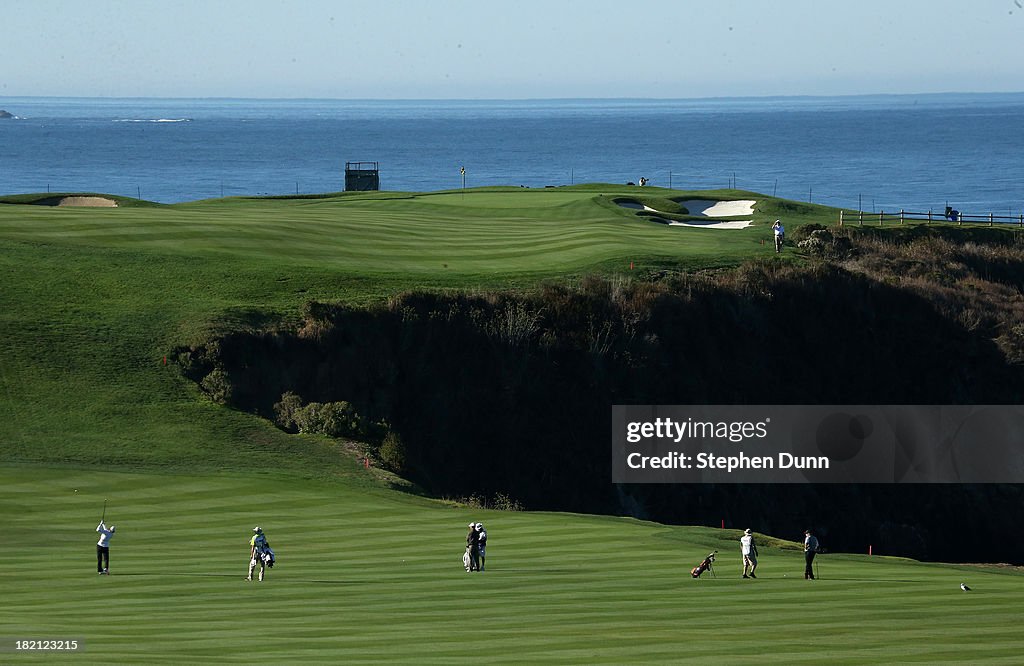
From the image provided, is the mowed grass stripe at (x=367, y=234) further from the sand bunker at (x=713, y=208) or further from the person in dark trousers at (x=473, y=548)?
the person in dark trousers at (x=473, y=548)

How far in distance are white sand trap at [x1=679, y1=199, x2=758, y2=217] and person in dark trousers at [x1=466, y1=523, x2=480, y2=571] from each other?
53082 mm

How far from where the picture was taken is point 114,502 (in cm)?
3247

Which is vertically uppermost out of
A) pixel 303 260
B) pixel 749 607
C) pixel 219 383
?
pixel 303 260

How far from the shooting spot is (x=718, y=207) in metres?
79.2

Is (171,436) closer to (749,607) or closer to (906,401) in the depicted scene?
(749,607)

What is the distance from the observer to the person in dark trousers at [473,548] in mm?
26141

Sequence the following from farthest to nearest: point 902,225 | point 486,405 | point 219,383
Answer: point 902,225, point 486,405, point 219,383

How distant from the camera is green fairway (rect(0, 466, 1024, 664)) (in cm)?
1988

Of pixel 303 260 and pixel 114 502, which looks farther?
pixel 303 260

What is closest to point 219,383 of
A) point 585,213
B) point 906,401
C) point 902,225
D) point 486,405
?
→ point 486,405

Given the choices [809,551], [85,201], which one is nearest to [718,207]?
[85,201]

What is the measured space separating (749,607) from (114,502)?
16.6 metres

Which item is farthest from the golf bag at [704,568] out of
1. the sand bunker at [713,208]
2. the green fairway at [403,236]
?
the sand bunker at [713,208]

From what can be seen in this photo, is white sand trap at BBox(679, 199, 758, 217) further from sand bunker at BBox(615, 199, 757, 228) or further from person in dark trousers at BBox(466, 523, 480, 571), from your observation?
person in dark trousers at BBox(466, 523, 480, 571)
